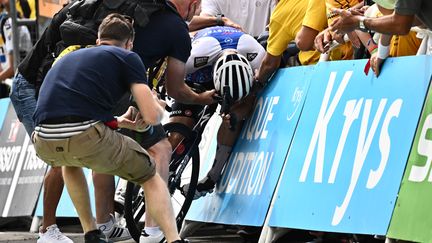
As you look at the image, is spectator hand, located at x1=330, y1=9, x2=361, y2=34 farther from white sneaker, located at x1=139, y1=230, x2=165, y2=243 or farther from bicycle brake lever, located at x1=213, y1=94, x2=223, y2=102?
white sneaker, located at x1=139, y1=230, x2=165, y2=243

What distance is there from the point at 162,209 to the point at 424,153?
1.73 m

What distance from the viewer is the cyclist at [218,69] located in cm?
911

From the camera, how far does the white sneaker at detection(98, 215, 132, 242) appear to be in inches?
356

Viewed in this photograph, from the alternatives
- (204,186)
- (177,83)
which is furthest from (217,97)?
(204,186)

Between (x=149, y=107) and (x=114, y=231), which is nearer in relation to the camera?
(x=149, y=107)

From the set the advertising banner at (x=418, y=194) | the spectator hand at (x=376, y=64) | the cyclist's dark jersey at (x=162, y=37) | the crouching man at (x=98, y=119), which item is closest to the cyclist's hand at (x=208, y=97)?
the cyclist's dark jersey at (x=162, y=37)

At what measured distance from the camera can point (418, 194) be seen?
6730 mm

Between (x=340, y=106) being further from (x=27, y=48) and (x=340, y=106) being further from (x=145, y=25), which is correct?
(x=27, y=48)

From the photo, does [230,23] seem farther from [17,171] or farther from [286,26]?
[17,171]

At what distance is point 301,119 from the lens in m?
8.36

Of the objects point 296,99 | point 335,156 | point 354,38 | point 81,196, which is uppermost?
point 354,38

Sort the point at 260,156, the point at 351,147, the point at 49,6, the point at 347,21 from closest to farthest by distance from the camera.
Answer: the point at 347,21 < the point at 351,147 < the point at 260,156 < the point at 49,6

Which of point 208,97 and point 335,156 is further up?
point 335,156

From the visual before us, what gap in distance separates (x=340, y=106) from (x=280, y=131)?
35.4 inches
